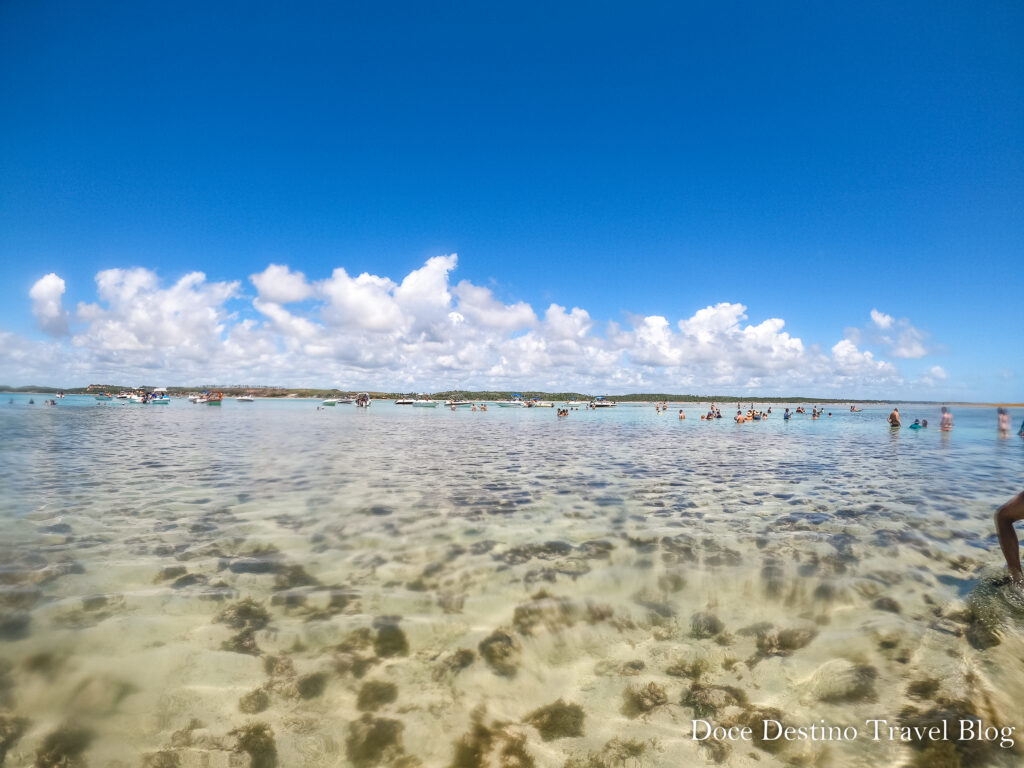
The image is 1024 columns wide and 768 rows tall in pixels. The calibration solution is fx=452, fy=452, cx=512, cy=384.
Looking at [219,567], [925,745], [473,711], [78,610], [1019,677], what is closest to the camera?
[925,745]

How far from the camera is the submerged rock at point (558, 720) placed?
12.4 feet

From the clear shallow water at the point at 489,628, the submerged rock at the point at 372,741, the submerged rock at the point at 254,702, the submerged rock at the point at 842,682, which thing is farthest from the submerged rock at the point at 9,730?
the submerged rock at the point at 842,682

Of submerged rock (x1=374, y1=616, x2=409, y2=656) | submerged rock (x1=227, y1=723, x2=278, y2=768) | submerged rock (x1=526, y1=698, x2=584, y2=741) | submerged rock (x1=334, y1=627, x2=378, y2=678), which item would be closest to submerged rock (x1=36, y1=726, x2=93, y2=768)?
submerged rock (x1=227, y1=723, x2=278, y2=768)

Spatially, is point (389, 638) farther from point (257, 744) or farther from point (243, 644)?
point (257, 744)

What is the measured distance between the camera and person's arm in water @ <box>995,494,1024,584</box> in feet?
19.0

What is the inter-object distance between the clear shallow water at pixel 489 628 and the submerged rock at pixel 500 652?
0.10ft

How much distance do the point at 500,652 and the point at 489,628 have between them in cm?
52

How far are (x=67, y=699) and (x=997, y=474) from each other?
26924 mm

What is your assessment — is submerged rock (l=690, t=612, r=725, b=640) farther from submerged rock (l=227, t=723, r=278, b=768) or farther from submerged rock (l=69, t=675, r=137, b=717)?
submerged rock (l=69, t=675, r=137, b=717)

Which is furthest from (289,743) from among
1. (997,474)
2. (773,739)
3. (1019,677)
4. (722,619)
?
(997,474)

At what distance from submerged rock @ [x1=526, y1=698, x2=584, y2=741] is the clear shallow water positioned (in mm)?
19

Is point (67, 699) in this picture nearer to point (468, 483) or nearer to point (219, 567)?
point (219, 567)

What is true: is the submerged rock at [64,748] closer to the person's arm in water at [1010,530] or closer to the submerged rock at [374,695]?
the submerged rock at [374,695]

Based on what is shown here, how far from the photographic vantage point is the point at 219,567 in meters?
7.33
